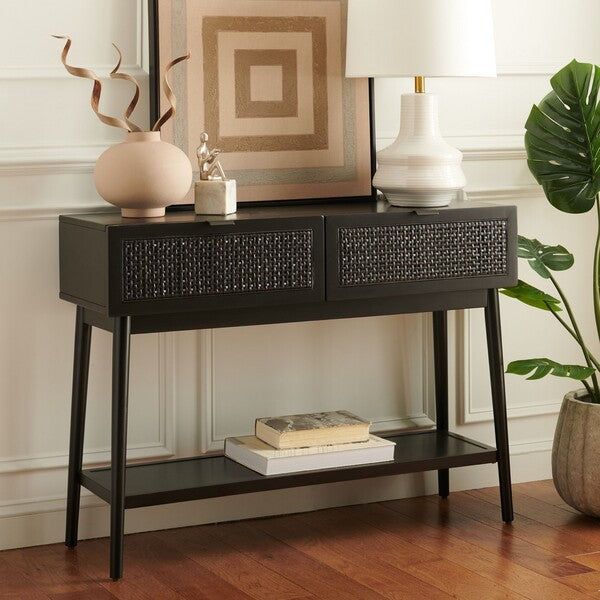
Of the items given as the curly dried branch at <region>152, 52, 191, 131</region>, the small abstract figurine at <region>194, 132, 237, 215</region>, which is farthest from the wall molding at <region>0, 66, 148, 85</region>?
the small abstract figurine at <region>194, 132, 237, 215</region>

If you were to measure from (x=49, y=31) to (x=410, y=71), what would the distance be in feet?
2.98

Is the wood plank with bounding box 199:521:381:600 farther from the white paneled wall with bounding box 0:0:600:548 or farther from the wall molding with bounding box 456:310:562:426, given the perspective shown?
the wall molding with bounding box 456:310:562:426

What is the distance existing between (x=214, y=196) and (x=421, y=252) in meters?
0.54

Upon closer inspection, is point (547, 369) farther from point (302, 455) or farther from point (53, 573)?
point (53, 573)

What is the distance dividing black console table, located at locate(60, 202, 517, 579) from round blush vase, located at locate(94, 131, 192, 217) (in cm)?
5

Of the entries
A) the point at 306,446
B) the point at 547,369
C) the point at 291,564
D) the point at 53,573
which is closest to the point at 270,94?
the point at 306,446

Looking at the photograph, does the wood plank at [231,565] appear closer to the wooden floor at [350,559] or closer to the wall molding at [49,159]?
the wooden floor at [350,559]

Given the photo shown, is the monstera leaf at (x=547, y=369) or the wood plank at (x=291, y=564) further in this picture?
the monstera leaf at (x=547, y=369)

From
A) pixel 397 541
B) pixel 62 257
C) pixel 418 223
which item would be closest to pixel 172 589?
pixel 397 541

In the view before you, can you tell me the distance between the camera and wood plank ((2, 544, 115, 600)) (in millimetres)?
2723

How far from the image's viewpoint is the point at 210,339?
320 centimetres

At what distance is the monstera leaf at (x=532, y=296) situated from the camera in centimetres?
322

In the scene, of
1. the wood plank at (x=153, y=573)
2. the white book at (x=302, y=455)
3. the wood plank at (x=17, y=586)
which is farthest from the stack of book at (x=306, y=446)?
the wood plank at (x=17, y=586)

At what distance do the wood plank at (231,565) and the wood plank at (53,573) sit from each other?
0.28m
